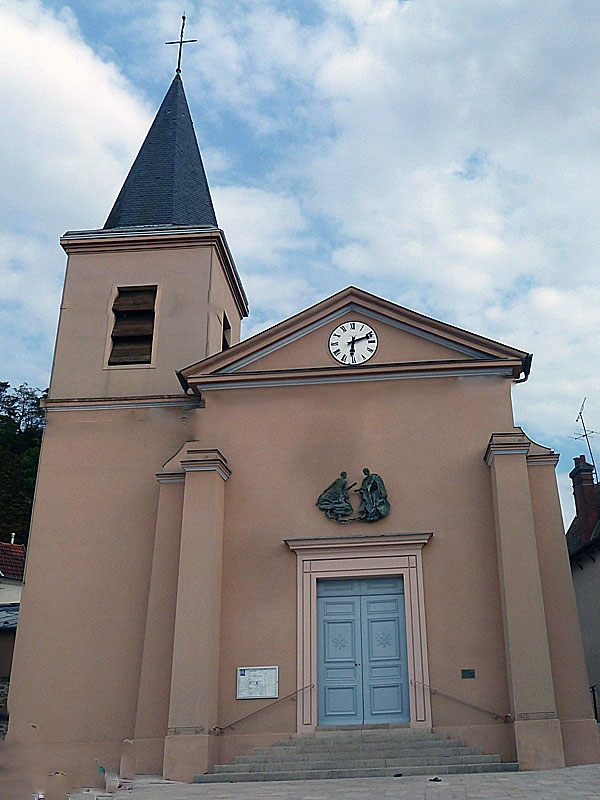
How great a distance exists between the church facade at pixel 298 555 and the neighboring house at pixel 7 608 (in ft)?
9.27

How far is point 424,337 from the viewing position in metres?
16.9

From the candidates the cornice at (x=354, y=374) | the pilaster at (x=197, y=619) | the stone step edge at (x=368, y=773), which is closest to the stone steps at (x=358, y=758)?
the stone step edge at (x=368, y=773)

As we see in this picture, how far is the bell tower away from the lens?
1856 centimetres

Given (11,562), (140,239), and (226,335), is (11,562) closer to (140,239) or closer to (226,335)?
(226,335)

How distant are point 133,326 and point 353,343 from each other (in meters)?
5.01

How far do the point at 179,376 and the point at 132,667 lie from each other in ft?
17.6

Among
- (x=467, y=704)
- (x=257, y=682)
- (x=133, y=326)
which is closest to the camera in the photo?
(x=467, y=704)

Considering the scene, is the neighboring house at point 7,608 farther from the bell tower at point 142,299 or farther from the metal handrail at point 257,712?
the bell tower at point 142,299

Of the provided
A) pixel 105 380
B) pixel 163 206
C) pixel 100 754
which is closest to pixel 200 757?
pixel 100 754

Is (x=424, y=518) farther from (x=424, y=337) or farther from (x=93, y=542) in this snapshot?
(x=93, y=542)

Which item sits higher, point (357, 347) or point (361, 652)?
point (357, 347)

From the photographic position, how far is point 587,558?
22750mm

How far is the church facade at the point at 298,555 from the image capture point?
14.2 meters

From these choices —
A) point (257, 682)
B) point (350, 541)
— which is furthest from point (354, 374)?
point (257, 682)
